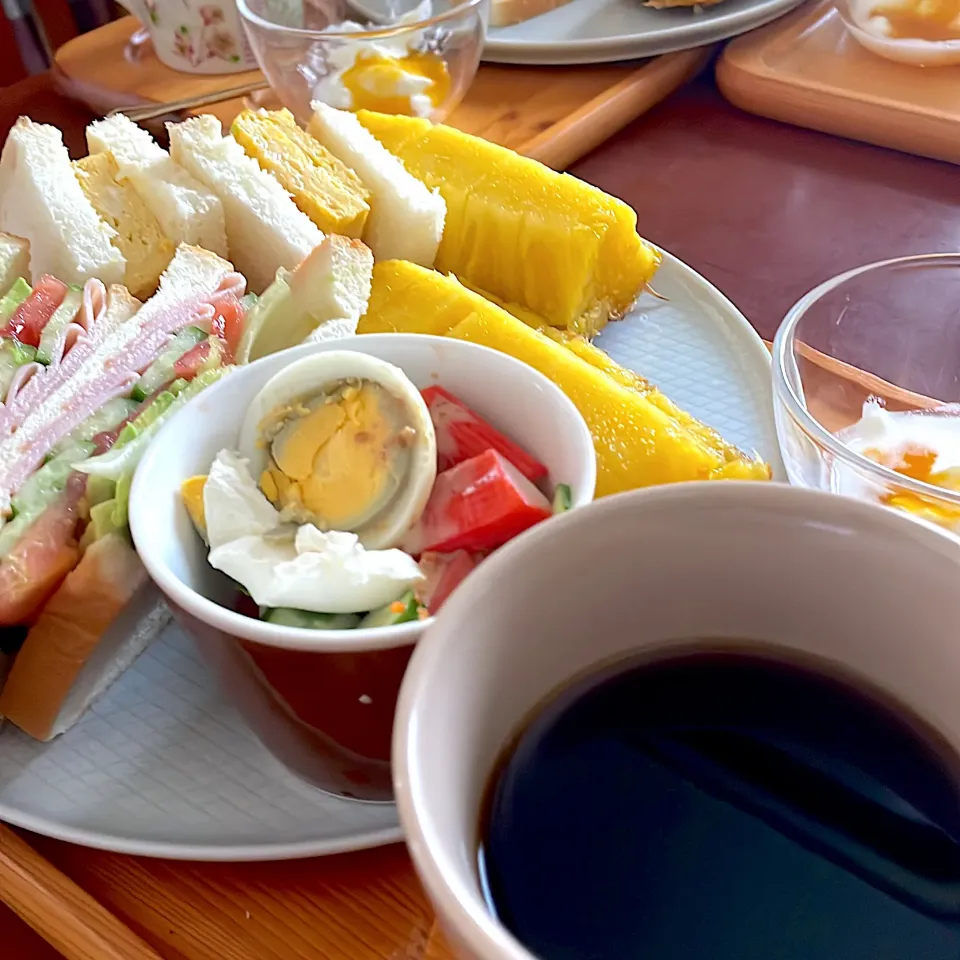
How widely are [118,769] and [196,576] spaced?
0.50ft

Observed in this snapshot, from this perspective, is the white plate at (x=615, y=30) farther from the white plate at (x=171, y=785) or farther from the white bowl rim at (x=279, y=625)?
the white plate at (x=171, y=785)

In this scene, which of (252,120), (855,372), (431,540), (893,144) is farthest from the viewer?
(893,144)

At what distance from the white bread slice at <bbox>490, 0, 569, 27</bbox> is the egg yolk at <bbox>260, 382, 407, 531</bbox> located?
116cm

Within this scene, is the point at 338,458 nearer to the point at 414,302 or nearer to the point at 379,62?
the point at 414,302

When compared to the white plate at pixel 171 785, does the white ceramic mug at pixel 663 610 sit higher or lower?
higher

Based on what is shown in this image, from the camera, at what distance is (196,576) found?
658 millimetres

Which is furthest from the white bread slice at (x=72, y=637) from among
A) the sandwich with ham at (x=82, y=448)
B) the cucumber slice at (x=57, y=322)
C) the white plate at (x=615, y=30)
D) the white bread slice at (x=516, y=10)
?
the white bread slice at (x=516, y=10)

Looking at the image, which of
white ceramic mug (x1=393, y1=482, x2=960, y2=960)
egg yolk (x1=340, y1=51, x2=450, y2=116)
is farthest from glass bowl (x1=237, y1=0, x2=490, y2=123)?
white ceramic mug (x1=393, y1=482, x2=960, y2=960)

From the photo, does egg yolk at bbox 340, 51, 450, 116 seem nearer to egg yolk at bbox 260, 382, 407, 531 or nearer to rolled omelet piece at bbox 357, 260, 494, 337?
rolled omelet piece at bbox 357, 260, 494, 337

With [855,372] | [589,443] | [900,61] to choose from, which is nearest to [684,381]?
[855,372]

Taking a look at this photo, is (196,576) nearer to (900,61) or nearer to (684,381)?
(684,381)

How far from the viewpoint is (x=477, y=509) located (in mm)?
634

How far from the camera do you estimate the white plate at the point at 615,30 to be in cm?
150

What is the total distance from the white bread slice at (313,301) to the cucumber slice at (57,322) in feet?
0.48
